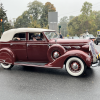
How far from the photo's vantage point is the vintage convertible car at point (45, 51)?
14.9 feet

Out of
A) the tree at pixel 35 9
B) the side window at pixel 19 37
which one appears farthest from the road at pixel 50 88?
the tree at pixel 35 9

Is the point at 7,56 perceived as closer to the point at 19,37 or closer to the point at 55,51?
the point at 19,37

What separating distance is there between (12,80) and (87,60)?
2.56 m

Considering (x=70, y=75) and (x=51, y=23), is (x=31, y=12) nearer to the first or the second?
(x=51, y=23)

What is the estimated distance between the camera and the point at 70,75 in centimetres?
470

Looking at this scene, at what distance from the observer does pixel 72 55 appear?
14.8 feet

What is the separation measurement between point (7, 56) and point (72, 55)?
8.98ft

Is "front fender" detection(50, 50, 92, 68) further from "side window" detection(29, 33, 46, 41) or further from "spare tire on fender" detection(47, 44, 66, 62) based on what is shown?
"side window" detection(29, 33, 46, 41)

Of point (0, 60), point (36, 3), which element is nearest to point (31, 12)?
point (36, 3)

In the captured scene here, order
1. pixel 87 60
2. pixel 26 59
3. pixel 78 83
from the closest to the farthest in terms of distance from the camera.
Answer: pixel 78 83 → pixel 87 60 → pixel 26 59

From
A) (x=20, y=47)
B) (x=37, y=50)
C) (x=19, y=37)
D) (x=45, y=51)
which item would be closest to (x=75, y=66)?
(x=45, y=51)

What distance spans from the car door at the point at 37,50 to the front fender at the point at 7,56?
2.33 ft

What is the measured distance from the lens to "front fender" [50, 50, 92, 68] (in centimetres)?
434

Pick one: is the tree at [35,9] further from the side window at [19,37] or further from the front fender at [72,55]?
the front fender at [72,55]
